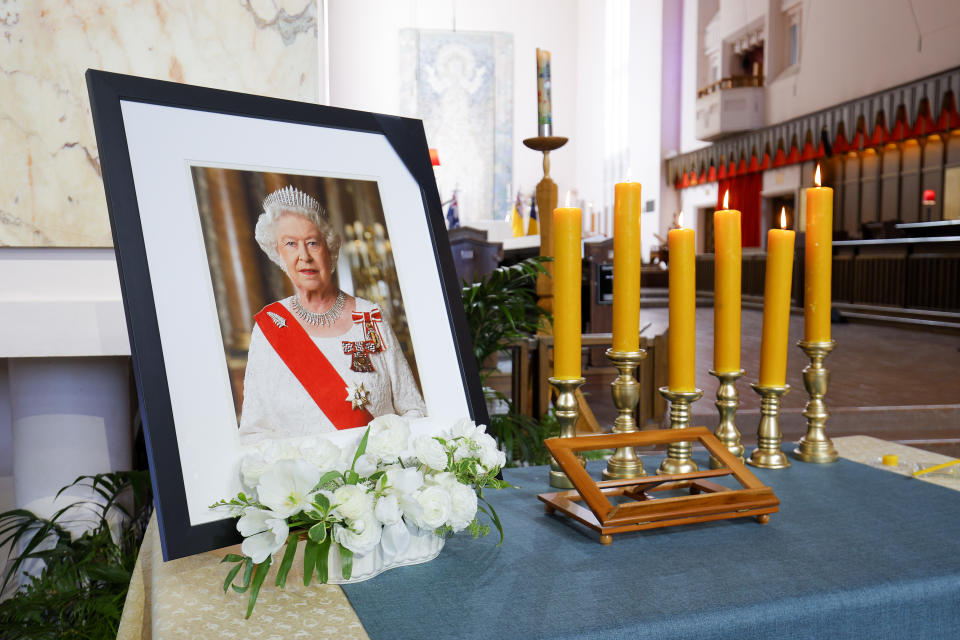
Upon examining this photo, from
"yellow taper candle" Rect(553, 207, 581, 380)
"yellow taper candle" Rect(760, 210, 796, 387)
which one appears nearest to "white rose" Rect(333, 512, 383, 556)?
"yellow taper candle" Rect(553, 207, 581, 380)

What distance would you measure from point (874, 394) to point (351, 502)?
14.9ft

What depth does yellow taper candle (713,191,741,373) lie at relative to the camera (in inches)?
38.9

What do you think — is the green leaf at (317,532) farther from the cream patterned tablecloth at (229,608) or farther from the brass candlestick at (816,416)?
the brass candlestick at (816,416)

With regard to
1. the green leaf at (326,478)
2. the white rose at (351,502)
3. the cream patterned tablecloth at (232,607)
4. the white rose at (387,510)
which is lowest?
the cream patterned tablecloth at (232,607)

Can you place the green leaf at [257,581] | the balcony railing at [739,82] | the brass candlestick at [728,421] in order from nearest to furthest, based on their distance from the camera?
1. the green leaf at [257,581]
2. the brass candlestick at [728,421]
3. the balcony railing at [739,82]

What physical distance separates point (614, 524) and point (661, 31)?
56.7 feet

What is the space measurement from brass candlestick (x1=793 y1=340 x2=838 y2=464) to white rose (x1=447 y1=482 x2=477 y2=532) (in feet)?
2.11

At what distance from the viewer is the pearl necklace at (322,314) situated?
0.82 m

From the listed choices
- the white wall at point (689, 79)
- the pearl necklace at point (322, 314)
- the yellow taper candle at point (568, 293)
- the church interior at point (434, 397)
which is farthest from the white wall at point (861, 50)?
the pearl necklace at point (322, 314)

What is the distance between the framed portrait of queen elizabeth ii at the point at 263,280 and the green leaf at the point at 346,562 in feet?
0.42

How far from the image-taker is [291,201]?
0.85m

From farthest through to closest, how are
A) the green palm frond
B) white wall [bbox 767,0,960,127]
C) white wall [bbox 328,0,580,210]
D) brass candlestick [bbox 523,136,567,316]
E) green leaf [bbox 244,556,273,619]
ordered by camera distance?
white wall [bbox 328,0,580,210] → white wall [bbox 767,0,960,127] → brass candlestick [bbox 523,136,567,316] → the green palm frond → green leaf [bbox 244,556,273,619]

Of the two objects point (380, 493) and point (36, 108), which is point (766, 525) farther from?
point (36, 108)

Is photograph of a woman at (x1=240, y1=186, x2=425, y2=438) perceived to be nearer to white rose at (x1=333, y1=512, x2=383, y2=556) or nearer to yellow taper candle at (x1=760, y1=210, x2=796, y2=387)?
white rose at (x1=333, y1=512, x2=383, y2=556)
